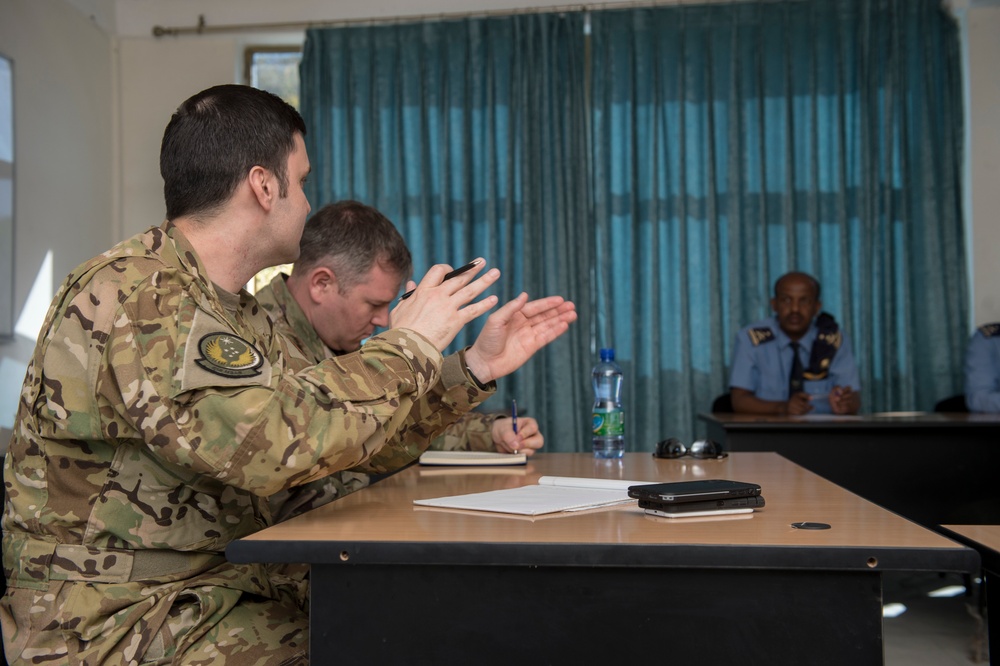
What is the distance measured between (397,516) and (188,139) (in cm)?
65

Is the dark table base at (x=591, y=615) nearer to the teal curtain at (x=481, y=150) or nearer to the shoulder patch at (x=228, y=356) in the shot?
the shoulder patch at (x=228, y=356)

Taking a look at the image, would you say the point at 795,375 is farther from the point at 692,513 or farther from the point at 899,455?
the point at 692,513

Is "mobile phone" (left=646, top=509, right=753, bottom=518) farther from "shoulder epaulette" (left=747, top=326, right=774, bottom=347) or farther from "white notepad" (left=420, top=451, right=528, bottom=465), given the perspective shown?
"shoulder epaulette" (left=747, top=326, right=774, bottom=347)

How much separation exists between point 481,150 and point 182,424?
4263 millimetres

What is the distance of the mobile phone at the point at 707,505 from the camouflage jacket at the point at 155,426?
0.37 metres

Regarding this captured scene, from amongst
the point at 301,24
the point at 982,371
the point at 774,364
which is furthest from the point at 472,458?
the point at 301,24

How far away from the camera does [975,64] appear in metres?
4.88

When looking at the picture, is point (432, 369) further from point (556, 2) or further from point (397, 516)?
point (556, 2)

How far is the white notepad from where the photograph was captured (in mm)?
2109

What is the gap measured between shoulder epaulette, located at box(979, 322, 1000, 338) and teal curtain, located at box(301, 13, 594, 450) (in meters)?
1.94

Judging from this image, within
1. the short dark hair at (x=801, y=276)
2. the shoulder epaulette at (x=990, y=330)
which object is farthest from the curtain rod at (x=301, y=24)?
the shoulder epaulette at (x=990, y=330)

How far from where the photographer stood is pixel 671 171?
512cm

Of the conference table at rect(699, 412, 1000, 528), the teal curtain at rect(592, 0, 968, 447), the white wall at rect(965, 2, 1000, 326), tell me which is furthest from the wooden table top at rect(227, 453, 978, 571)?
the white wall at rect(965, 2, 1000, 326)

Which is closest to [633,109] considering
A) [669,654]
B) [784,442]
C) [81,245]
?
[784,442]
